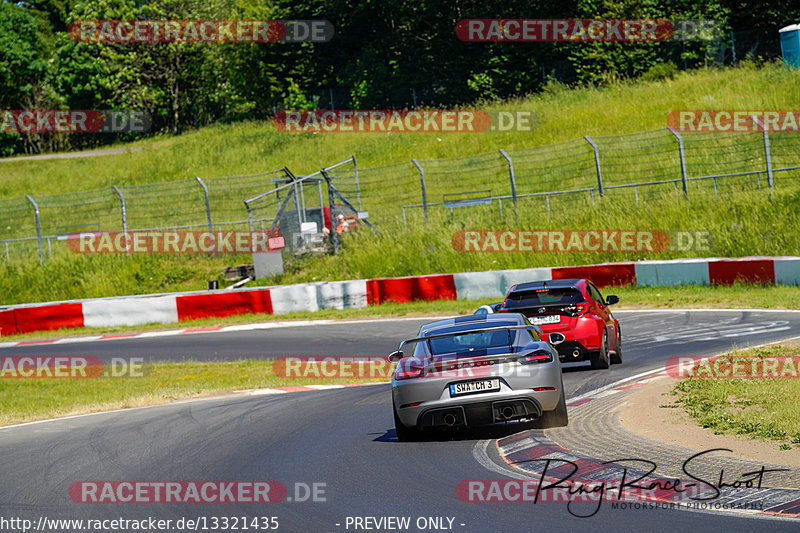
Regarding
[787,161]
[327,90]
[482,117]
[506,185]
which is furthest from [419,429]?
[327,90]

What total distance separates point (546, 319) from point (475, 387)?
4.76 m

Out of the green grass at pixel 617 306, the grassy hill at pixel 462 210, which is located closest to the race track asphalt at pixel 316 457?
the green grass at pixel 617 306

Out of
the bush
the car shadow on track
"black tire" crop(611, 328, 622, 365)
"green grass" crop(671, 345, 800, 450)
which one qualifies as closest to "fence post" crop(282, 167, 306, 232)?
"black tire" crop(611, 328, 622, 365)

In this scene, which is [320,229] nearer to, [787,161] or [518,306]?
[787,161]

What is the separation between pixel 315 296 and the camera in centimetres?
2555

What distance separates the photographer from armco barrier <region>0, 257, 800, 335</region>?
23.9 m

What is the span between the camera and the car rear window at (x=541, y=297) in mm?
14047

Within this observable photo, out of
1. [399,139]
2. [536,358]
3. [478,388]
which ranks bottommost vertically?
[478,388]

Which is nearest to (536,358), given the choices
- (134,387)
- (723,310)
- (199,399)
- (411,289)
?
(199,399)

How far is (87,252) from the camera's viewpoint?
32.0 m

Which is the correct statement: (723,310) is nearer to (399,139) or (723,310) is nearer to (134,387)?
(134,387)

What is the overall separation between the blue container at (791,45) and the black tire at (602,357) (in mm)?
29691

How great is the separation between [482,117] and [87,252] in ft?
64.8

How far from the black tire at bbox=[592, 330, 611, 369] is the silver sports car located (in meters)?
4.23
